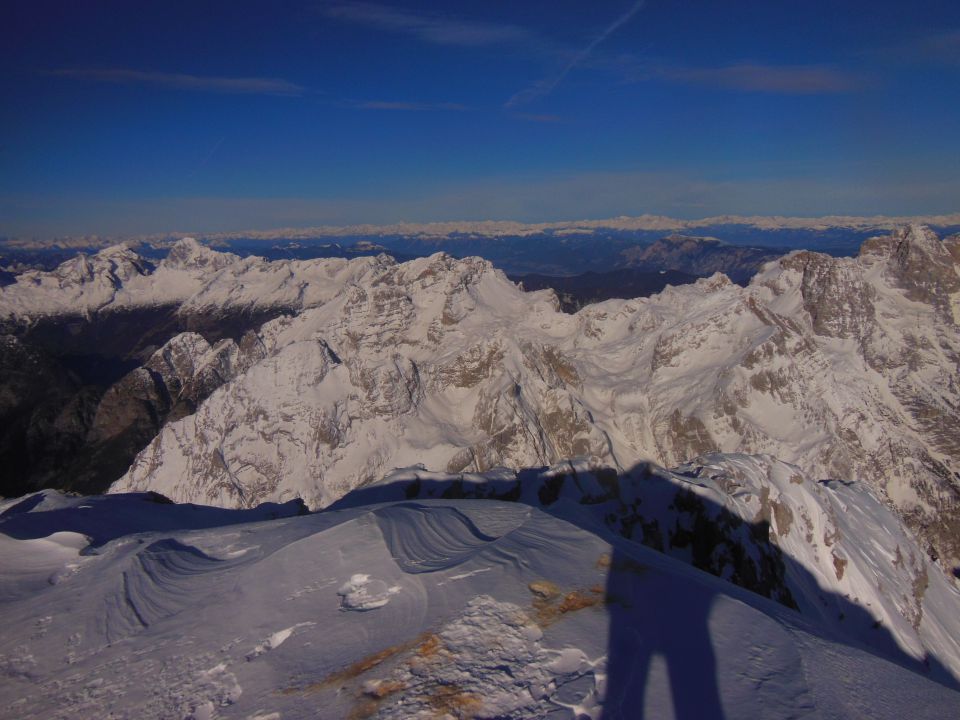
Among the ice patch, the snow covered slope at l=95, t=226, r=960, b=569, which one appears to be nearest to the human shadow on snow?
the ice patch

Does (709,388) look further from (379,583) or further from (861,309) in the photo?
(379,583)

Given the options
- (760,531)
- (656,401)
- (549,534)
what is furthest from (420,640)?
(656,401)

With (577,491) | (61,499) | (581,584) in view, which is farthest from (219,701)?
(577,491)

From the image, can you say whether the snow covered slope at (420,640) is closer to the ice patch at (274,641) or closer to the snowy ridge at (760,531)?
the ice patch at (274,641)

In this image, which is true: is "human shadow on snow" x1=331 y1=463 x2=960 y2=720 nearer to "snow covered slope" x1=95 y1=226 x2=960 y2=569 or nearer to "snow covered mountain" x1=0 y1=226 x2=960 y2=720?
"snow covered mountain" x1=0 y1=226 x2=960 y2=720

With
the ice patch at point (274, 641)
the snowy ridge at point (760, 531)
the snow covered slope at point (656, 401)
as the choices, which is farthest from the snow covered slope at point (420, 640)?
the snow covered slope at point (656, 401)

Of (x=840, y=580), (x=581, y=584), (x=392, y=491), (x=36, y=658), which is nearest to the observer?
(x=36, y=658)
